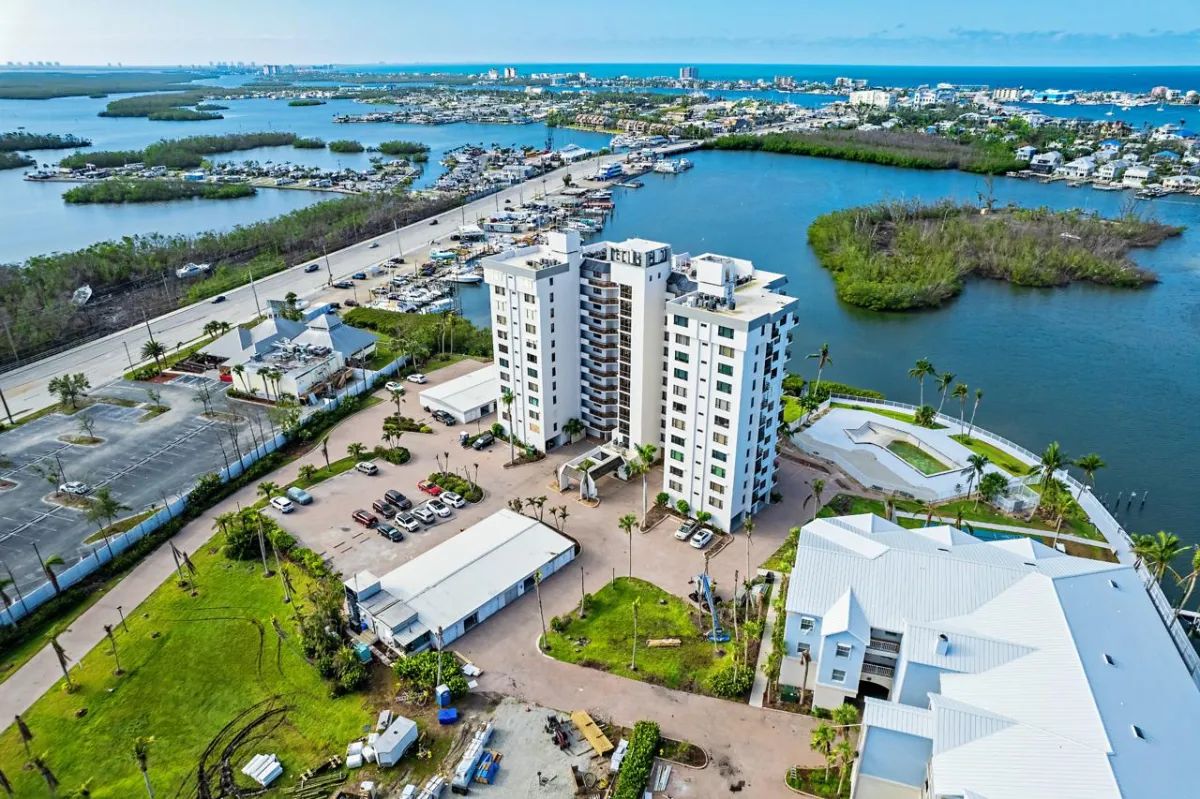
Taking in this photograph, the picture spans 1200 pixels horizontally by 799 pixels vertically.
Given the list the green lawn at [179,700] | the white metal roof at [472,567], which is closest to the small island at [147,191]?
the green lawn at [179,700]

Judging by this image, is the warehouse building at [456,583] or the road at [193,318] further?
the road at [193,318]

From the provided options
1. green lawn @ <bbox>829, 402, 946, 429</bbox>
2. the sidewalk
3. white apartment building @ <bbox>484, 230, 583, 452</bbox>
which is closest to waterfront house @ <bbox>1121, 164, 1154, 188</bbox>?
green lawn @ <bbox>829, 402, 946, 429</bbox>

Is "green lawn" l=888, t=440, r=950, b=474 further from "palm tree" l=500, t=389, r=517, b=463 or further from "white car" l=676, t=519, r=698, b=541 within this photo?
"palm tree" l=500, t=389, r=517, b=463

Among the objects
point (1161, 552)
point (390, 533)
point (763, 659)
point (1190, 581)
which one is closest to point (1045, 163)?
point (1190, 581)

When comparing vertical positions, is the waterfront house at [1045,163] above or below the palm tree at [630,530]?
above

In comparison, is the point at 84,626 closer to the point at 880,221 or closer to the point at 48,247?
the point at 48,247

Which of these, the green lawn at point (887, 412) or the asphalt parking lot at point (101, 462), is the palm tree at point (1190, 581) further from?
the asphalt parking lot at point (101, 462)
